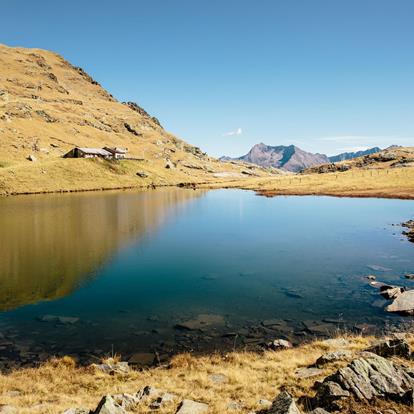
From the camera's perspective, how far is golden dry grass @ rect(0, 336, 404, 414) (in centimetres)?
1428

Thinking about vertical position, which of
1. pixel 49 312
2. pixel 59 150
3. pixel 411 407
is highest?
pixel 59 150

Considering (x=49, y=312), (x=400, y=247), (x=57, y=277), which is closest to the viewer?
(x=49, y=312)

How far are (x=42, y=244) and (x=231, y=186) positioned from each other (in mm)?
133412

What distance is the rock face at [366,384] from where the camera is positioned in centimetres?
1270

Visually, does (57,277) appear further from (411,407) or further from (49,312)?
(411,407)

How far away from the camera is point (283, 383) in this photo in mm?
15484

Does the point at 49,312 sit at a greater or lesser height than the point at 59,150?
lesser

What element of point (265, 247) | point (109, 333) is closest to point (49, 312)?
point (109, 333)

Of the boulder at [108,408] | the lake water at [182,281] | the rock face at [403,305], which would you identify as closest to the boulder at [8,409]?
the boulder at [108,408]

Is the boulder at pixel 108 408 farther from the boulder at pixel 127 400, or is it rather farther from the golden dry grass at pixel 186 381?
the golden dry grass at pixel 186 381

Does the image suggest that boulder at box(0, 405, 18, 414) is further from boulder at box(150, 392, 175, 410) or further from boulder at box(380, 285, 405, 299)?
boulder at box(380, 285, 405, 299)

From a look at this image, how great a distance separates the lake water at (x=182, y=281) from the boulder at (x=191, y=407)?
6.46m

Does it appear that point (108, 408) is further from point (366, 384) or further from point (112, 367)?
point (366, 384)

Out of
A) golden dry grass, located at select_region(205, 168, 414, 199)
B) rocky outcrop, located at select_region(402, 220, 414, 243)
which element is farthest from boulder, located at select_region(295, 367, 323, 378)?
golden dry grass, located at select_region(205, 168, 414, 199)
